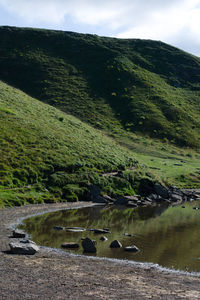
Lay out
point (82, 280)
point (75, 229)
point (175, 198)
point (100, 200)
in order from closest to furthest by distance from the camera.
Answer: point (82, 280)
point (75, 229)
point (100, 200)
point (175, 198)

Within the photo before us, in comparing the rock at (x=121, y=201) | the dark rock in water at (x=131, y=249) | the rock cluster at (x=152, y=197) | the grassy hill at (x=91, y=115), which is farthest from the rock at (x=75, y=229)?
the rock at (x=121, y=201)

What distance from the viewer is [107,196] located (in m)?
46.0

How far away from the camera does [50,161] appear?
160 ft

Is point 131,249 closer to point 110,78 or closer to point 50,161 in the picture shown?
point 50,161

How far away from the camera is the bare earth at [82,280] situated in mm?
13938

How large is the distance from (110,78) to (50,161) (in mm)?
Answer: 82103

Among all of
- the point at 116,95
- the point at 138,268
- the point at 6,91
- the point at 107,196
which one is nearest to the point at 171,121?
the point at 116,95

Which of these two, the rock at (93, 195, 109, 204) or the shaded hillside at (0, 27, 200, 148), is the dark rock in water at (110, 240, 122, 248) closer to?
the rock at (93, 195, 109, 204)

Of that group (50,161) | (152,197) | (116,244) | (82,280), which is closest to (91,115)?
(50,161)

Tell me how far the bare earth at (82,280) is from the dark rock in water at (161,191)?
106 feet

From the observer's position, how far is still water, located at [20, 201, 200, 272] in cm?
A: 2178

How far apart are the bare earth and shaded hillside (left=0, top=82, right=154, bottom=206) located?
18929 mm

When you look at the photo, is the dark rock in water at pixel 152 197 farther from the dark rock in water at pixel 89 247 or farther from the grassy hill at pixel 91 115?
the dark rock in water at pixel 89 247

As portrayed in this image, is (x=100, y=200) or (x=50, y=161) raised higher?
(x=50, y=161)
